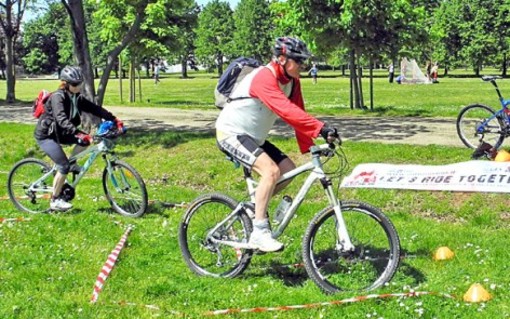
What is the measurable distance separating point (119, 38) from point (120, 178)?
19635 millimetres

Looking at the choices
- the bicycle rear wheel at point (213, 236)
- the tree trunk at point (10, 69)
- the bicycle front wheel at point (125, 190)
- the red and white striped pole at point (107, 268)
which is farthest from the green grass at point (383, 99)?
the bicycle rear wheel at point (213, 236)

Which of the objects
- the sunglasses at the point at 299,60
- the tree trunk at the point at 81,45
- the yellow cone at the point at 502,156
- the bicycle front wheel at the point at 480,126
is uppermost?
the tree trunk at the point at 81,45

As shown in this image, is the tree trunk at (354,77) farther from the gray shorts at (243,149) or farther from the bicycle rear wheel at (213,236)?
the gray shorts at (243,149)

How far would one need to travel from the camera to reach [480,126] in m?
10.8

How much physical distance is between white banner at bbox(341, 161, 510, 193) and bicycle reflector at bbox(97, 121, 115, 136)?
309 cm

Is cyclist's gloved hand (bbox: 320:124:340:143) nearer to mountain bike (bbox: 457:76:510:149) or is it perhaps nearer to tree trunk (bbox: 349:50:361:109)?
mountain bike (bbox: 457:76:510:149)

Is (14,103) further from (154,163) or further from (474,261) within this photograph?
(474,261)

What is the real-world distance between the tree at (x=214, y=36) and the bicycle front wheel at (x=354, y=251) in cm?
8217

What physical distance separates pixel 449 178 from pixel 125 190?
398cm

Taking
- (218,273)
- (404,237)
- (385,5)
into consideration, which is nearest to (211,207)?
(218,273)

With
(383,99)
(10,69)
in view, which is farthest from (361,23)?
(10,69)

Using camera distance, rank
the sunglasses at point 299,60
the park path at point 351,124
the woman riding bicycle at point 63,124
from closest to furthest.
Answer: the sunglasses at point 299,60 → the woman riding bicycle at point 63,124 → the park path at point 351,124

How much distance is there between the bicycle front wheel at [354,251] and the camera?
5.27m

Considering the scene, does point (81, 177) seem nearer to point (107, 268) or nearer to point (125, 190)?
point (125, 190)
